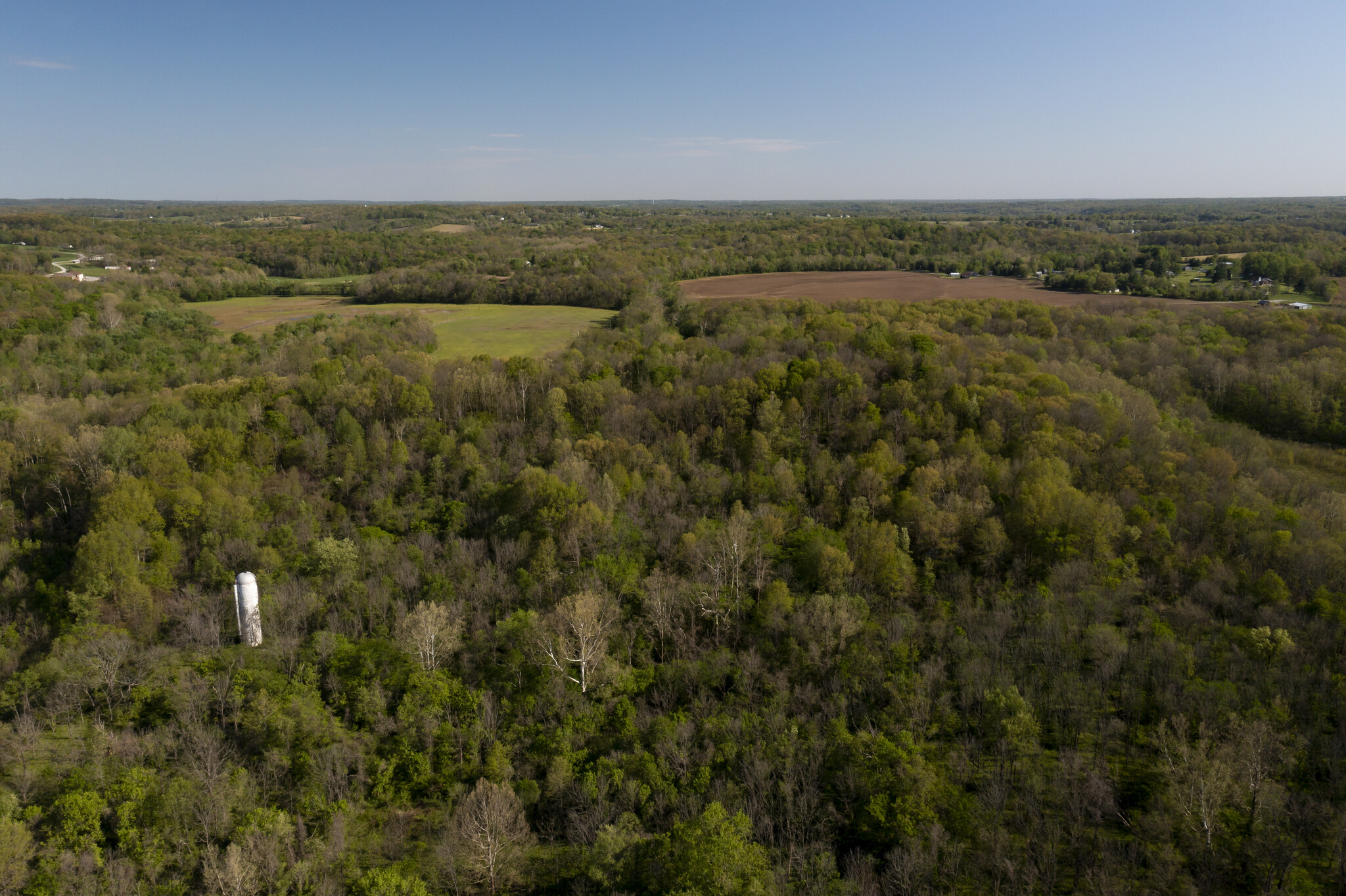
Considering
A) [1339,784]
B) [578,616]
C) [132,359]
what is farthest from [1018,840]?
[132,359]

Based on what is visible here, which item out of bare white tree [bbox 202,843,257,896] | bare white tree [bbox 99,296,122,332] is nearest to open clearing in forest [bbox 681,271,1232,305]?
bare white tree [bbox 99,296,122,332]

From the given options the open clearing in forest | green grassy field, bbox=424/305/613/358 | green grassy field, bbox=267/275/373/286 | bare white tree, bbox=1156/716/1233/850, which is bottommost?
bare white tree, bbox=1156/716/1233/850

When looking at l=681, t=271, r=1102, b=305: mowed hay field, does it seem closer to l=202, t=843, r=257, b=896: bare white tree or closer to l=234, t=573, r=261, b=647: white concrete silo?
l=234, t=573, r=261, b=647: white concrete silo

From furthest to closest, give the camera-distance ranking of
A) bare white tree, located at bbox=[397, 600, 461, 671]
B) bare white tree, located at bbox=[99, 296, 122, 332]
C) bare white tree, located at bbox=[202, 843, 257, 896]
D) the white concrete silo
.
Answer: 1. bare white tree, located at bbox=[99, 296, 122, 332]
2. the white concrete silo
3. bare white tree, located at bbox=[397, 600, 461, 671]
4. bare white tree, located at bbox=[202, 843, 257, 896]

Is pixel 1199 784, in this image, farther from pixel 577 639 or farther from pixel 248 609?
pixel 248 609

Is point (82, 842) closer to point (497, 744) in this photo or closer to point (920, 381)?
point (497, 744)

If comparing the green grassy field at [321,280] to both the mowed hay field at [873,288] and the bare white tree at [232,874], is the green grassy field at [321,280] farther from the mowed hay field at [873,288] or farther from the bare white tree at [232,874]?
the bare white tree at [232,874]
